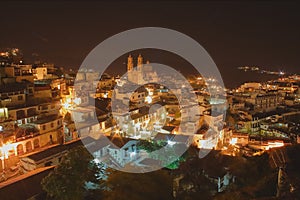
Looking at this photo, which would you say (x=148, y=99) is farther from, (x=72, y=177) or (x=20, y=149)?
(x=72, y=177)

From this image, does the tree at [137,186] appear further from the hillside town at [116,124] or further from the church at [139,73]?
the church at [139,73]

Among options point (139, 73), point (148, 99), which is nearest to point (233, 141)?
point (148, 99)

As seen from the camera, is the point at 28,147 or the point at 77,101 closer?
the point at 28,147

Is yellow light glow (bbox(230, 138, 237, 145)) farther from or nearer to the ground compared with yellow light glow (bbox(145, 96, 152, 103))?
nearer to the ground

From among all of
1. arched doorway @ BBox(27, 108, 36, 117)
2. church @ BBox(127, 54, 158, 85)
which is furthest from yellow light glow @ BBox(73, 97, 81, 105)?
church @ BBox(127, 54, 158, 85)

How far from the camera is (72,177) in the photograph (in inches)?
262

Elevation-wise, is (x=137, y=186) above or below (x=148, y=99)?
below

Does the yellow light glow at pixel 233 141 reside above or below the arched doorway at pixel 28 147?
below

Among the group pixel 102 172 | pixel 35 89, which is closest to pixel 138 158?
pixel 102 172

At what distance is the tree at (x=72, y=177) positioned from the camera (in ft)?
21.1

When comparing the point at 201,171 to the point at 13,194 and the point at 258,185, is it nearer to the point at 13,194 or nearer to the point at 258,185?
the point at 258,185

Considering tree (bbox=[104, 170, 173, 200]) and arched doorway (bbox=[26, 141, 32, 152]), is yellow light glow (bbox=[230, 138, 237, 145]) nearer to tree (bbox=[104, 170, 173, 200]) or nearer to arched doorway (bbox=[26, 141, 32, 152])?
tree (bbox=[104, 170, 173, 200])

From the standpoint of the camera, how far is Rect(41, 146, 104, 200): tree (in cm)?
643

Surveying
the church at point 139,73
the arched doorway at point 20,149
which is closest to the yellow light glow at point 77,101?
the arched doorway at point 20,149
